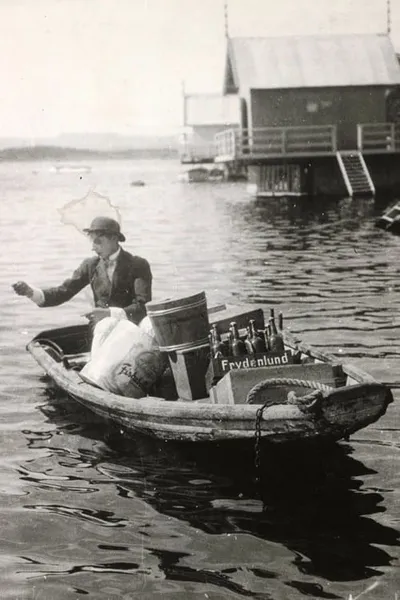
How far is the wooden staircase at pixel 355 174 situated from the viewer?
36844 mm

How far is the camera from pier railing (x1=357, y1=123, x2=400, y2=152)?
121 feet

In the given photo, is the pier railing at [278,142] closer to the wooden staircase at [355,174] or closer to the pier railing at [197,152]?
the wooden staircase at [355,174]

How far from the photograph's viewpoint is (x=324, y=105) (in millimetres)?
38750

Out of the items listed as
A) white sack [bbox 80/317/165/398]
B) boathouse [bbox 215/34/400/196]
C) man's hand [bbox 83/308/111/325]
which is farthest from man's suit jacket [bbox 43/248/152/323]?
boathouse [bbox 215/34/400/196]

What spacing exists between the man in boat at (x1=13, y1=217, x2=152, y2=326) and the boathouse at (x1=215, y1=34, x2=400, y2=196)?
28.5m

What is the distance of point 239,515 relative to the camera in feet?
19.3

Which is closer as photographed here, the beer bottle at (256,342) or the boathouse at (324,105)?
the beer bottle at (256,342)

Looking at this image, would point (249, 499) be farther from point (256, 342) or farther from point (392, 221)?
point (392, 221)

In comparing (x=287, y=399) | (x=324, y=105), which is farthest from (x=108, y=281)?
(x=324, y=105)

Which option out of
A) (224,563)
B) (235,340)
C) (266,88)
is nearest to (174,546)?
(224,563)

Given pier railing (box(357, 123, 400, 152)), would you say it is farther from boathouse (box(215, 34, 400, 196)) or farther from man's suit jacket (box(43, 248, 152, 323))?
man's suit jacket (box(43, 248, 152, 323))

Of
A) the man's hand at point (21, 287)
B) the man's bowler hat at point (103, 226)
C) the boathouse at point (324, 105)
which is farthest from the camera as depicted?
the boathouse at point (324, 105)

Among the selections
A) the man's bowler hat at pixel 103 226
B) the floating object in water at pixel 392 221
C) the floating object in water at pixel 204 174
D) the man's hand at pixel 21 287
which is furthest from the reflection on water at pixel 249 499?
the floating object in water at pixel 204 174

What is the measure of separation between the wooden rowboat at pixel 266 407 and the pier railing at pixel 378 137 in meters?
30.5
